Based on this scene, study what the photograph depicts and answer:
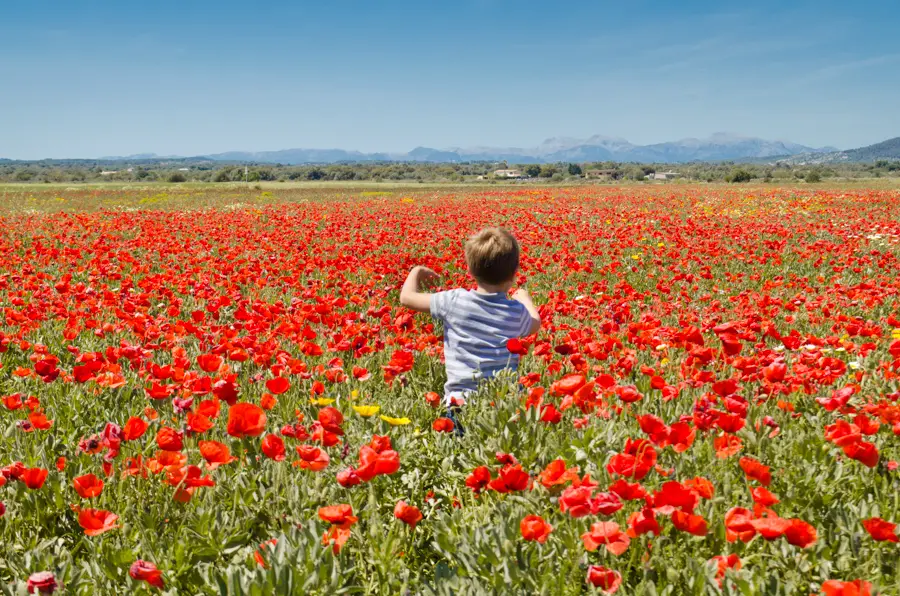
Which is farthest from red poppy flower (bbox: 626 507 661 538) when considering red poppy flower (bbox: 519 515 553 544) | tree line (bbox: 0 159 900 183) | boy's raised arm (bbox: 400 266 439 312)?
tree line (bbox: 0 159 900 183)

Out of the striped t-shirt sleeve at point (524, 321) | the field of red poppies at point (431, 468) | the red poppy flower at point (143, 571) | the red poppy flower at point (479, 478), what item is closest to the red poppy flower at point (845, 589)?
the field of red poppies at point (431, 468)

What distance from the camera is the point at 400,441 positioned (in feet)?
10.7

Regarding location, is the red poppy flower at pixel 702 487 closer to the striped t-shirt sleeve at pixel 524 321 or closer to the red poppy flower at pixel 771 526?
the red poppy flower at pixel 771 526

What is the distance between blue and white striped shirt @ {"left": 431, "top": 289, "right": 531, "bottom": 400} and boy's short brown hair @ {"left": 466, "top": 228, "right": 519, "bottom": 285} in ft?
0.49

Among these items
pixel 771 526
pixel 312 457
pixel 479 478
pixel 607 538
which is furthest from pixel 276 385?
pixel 771 526

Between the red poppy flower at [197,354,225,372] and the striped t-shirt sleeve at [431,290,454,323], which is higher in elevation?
the striped t-shirt sleeve at [431,290,454,323]

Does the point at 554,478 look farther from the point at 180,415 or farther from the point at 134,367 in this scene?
the point at 134,367

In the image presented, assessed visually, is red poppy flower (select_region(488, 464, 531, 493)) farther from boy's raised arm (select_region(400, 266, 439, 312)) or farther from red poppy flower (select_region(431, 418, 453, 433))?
boy's raised arm (select_region(400, 266, 439, 312))

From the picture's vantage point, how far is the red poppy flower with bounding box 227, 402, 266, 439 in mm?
2475

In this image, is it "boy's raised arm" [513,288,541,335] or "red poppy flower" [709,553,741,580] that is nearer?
"red poppy flower" [709,553,741,580]

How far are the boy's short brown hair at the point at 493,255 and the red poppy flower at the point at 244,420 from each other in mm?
1804

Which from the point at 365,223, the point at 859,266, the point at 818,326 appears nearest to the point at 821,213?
the point at 859,266

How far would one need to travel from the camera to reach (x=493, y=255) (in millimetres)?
3846

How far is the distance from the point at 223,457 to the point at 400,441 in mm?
1044
